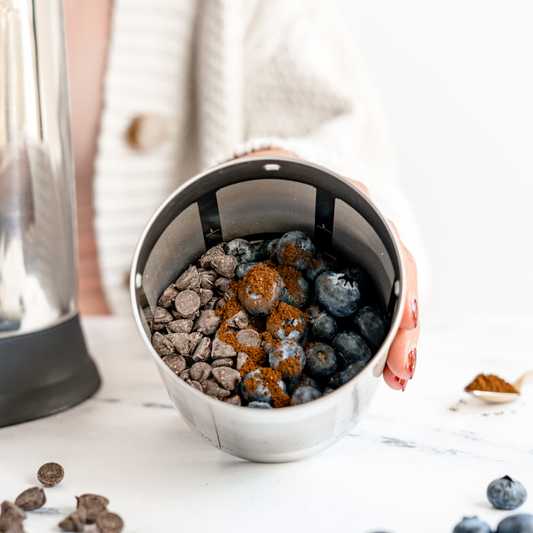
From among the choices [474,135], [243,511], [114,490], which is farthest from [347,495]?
[474,135]

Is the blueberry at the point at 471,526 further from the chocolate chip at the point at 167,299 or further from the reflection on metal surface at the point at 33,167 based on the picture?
the reflection on metal surface at the point at 33,167

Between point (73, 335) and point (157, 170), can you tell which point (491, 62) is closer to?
point (157, 170)

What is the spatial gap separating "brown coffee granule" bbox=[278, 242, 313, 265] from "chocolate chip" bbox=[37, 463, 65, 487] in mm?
258

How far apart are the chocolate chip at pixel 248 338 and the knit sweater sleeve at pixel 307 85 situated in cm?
46

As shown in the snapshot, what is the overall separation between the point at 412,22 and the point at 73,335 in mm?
1074

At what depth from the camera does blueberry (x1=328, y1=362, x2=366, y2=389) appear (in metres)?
0.37

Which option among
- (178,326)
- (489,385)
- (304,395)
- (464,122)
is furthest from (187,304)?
(464,122)

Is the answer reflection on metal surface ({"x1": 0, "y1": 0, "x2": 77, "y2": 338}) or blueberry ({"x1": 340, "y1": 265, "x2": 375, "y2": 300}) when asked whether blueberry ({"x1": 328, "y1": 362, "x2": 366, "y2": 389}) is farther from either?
reflection on metal surface ({"x1": 0, "y1": 0, "x2": 77, "y2": 338})

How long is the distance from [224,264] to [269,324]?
70 mm

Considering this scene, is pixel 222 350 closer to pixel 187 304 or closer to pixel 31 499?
pixel 187 304

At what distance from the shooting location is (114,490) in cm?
41

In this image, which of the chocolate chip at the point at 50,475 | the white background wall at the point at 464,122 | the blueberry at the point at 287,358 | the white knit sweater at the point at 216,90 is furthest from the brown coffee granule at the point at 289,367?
the white background wall at the point at 464,122

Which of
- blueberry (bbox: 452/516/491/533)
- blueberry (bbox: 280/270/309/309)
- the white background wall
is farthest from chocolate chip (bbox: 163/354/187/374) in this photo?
the white background wall

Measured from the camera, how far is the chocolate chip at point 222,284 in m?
0.44
